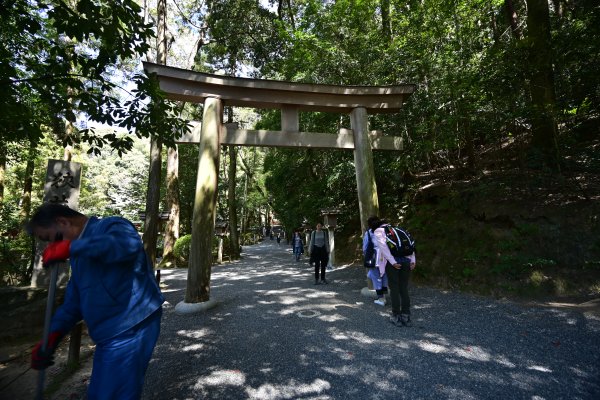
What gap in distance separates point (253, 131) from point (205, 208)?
6.23 feet

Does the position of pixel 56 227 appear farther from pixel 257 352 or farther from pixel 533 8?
pixel 533 8

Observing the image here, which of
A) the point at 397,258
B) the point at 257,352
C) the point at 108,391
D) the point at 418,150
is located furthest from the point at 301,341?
the point at 418,150

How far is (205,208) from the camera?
556 centimetres

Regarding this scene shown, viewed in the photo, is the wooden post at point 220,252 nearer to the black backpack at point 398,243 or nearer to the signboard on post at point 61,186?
the signboard on post at point 61,186

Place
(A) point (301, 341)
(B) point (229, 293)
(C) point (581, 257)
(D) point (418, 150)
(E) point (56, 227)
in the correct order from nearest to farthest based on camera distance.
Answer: (E) point (56, 227)
(A) point (301, 341)
(C) point (581, 257)
(B) point (229, 293)
(D) point (418, 150)

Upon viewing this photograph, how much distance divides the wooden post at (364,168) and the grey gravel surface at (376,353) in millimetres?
1984

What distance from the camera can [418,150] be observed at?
27.8 feet

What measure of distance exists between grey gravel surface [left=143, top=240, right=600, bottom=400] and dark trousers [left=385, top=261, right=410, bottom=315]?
1.10ft

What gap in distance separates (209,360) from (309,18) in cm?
1252

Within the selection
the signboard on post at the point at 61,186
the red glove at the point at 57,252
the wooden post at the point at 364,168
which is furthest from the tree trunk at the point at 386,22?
the red glove at the point at 57,252

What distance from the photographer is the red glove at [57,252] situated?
5.33ft

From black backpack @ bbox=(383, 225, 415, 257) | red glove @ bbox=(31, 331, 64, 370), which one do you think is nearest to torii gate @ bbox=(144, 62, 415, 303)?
black backpack @ bbox=(383, 225, 415, 257)

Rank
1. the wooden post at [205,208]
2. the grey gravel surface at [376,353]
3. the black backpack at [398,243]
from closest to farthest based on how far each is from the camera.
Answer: the grey gravel surface at [376,353], the black backpack at [398,243], the wooden post at [205,208]

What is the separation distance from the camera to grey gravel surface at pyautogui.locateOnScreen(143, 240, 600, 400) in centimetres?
274
